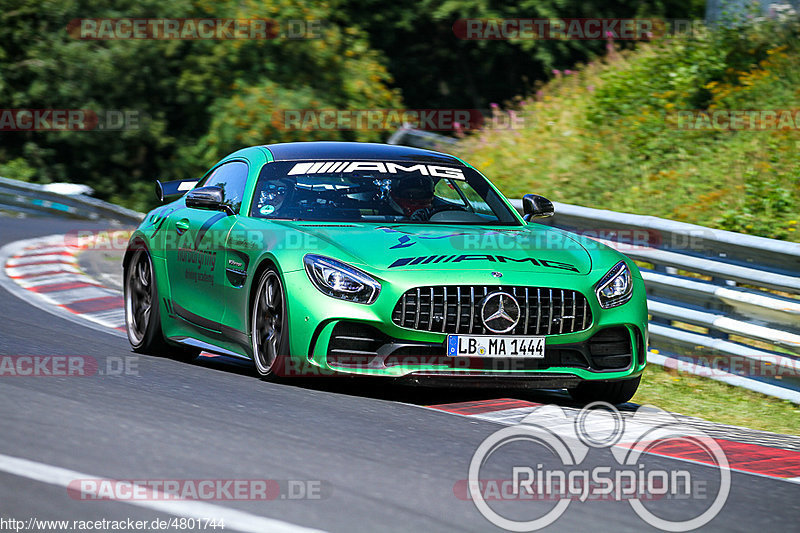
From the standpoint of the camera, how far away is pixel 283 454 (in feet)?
17.2

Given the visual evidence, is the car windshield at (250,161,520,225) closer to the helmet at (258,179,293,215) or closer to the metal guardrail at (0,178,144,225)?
the helmet at (258,179,293,215)

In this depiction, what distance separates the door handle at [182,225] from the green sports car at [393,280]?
0.06 ft

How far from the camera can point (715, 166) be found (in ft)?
43.9

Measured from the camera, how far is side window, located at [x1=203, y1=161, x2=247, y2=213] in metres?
8.18

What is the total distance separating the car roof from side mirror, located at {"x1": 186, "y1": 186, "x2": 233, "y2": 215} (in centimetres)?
47

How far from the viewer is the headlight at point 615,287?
23.3 ft
